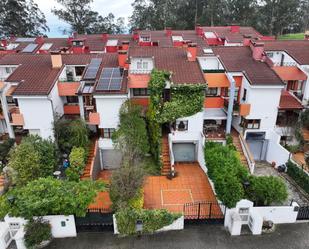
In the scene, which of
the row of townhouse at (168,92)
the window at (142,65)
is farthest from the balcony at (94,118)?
the window at (142,65)

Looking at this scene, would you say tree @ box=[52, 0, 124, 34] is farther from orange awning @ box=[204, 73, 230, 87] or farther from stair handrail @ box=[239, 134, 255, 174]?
stair handrail @ box=[239, 134, 255, 174]

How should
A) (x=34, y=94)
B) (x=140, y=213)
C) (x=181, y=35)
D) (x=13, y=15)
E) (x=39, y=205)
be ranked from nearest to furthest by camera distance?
(x=39, y=205) < (x=140, y=213) < (x=34, y=94) < (x=181, y=35) < (x=13, y=15)

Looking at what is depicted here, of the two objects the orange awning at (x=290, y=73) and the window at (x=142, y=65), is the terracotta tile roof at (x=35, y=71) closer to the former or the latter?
the window at (x=142, y=65)

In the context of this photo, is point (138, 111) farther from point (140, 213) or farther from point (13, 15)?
point (13, 15)

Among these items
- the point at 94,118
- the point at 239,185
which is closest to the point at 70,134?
the point at 94,118

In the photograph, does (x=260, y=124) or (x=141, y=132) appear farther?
(x=260, y=124)

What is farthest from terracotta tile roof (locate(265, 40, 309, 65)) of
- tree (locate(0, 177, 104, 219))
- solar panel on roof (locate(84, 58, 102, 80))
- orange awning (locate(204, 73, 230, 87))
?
tree (locate(0, 177, 104, 219))

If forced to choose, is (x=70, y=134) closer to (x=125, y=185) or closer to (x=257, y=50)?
→ (x=125, y=185)

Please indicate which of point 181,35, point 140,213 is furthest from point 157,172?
point 181,35
